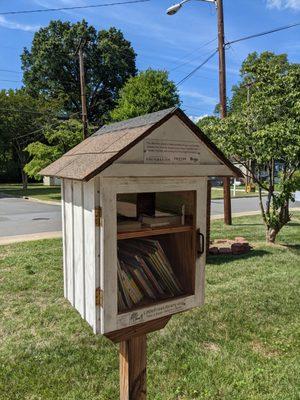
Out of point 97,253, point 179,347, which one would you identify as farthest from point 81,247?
point 179,347

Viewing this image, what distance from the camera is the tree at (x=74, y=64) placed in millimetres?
34875

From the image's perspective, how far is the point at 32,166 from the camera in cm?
2059

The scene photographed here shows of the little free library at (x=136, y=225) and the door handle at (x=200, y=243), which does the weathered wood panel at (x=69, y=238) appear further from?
the door handle at (x=200, y=243)

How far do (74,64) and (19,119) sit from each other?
37.4 ft

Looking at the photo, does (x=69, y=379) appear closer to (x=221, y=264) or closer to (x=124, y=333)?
(x=124, y=333)

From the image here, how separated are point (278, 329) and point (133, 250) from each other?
2.56 m

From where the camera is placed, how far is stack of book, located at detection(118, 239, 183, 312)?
1854 millimetres

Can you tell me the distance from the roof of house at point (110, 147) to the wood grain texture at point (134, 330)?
2.60 feet

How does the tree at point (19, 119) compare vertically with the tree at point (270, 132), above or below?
above

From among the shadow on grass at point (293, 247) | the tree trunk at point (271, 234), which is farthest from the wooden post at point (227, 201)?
the shadow on grass at point (293, 247)

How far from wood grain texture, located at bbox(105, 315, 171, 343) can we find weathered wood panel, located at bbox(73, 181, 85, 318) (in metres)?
0.20

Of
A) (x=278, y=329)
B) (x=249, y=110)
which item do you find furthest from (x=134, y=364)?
(x=249, y=110)

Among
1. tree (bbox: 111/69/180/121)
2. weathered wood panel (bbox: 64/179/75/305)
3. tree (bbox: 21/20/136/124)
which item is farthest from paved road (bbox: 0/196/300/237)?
tree (bbox: 21/20/136/124)

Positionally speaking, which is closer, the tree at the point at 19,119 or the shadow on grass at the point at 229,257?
the shadow on grass at the point at 229,257
